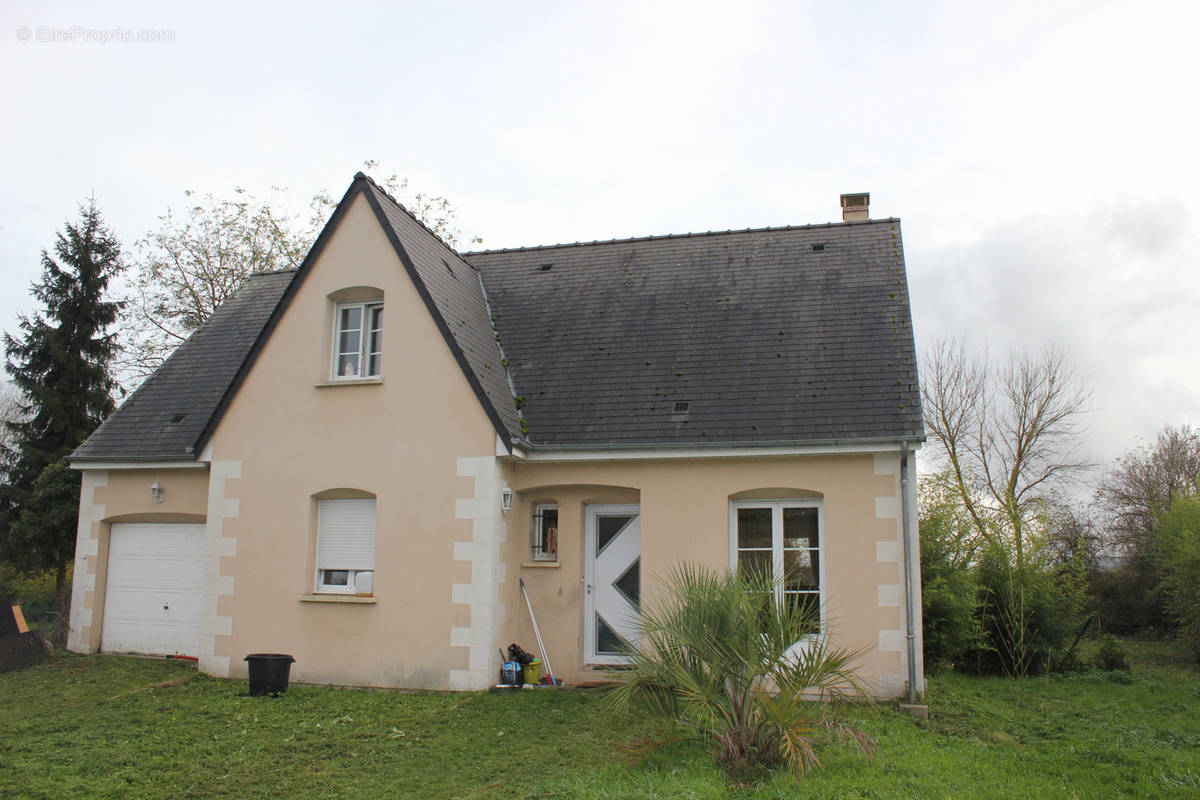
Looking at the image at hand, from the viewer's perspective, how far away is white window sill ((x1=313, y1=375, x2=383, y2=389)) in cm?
1189

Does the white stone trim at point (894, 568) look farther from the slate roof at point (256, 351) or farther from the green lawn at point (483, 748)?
the slate roof at point (256, 351)

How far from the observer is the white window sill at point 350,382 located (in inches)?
468

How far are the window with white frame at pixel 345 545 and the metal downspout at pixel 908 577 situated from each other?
694cm

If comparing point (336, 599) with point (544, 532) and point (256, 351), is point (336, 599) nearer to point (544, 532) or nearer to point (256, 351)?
point (544, 532)

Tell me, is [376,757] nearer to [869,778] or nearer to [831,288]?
[869,778]

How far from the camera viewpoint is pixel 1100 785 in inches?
261

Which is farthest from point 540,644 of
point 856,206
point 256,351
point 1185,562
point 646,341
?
point 1185,562

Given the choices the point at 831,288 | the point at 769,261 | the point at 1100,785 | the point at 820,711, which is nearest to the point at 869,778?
the point at 820,711

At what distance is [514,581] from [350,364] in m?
3.95

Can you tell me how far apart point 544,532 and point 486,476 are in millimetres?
1639

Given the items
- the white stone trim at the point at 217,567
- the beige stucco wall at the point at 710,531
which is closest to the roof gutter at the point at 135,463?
the white stone trim at the point at 217,567

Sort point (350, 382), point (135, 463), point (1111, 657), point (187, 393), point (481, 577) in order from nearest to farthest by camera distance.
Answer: point (481, 577)
point (350, 382)
point (135, 463)
point (1111, 657)
point (187, 393)

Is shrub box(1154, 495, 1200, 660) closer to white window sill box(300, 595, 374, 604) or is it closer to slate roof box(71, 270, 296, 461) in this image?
white window sill box(300, 595, 374, 604)

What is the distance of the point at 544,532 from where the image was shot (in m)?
12.4
